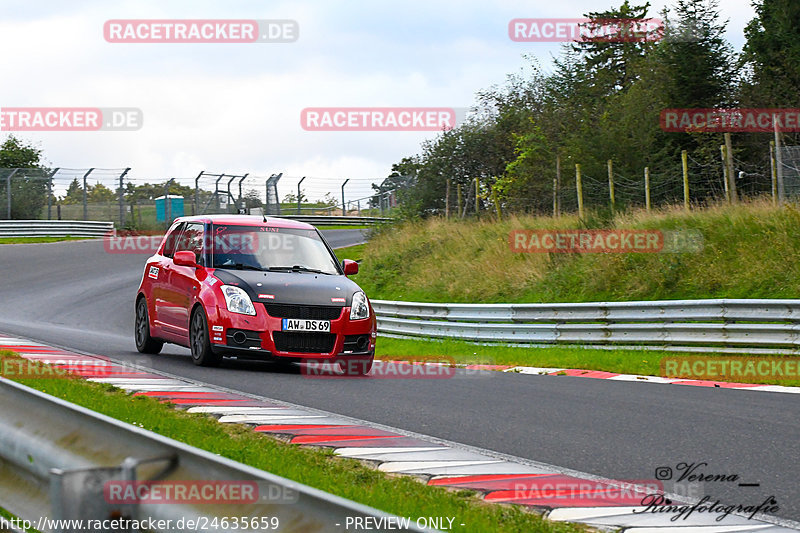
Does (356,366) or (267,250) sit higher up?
(267,250)

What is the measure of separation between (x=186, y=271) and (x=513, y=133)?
95.5 feet

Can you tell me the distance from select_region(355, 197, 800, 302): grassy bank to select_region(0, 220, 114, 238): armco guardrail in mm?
19085

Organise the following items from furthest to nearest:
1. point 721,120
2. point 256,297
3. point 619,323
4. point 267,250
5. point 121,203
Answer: point 121,203 < point 721,120 < point 619,323 < point 267,250 < point 256,297

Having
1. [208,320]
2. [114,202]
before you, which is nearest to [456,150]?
[114,202]

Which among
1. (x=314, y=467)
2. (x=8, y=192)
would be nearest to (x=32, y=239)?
(x=8, y=192)

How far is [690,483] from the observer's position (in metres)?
5.93

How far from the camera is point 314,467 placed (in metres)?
6.20

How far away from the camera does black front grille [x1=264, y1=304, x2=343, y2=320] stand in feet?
37.3

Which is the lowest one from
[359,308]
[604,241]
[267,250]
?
[359,308]

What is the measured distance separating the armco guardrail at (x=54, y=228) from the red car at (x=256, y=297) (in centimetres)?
2972

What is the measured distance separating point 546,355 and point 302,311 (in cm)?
525

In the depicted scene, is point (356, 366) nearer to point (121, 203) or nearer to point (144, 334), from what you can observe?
point (144, 334)

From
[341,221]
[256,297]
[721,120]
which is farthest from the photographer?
[341,221]

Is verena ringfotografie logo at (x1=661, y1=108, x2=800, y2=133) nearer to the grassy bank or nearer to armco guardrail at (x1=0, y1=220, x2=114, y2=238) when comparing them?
the grassy bank
